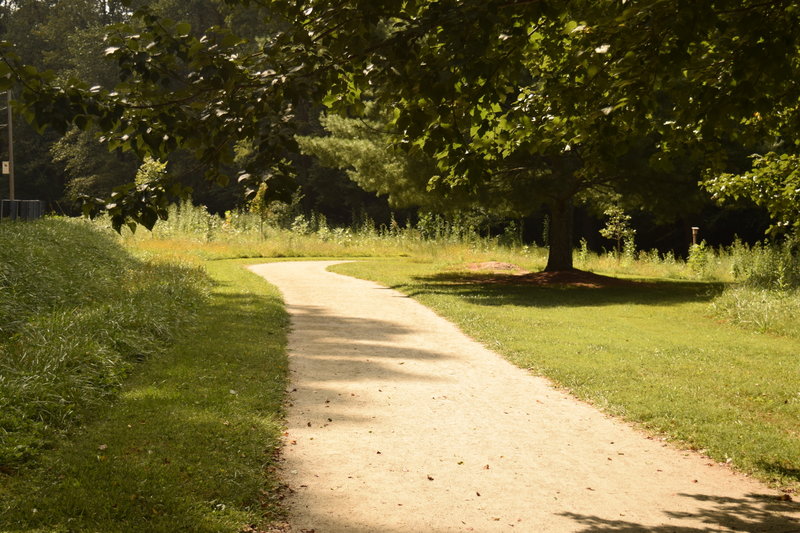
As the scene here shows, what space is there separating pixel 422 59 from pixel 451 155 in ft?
3.75

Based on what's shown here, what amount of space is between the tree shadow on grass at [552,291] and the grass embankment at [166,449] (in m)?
7.30

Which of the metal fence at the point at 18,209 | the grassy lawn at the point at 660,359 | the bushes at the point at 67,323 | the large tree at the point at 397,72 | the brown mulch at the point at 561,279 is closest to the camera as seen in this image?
the large tree at the point at 397,72

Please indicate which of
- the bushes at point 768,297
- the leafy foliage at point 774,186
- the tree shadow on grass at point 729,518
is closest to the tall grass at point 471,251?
the bushes at point 768,297

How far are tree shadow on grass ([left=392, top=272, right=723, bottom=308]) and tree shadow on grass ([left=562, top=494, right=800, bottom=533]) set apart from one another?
32.9 ft

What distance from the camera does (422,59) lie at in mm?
4582

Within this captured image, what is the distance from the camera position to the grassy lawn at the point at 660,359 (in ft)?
21.5

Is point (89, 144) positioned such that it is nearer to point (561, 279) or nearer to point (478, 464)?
point (561, 279)

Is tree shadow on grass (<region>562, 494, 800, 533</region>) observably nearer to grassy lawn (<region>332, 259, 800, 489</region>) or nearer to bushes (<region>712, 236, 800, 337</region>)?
grassy lawn (<region>332, 259, 800, 489</region>)

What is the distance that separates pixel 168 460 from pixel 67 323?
4.52 metres

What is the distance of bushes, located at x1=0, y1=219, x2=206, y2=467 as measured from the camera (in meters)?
6.08

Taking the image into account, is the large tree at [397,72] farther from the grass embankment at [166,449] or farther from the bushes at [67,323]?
the bushes at [67,323]

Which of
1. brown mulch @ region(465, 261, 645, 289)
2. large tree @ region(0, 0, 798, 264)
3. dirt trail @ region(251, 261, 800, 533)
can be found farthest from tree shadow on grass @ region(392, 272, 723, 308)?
large tree @ region(0, 0, 798, 264)

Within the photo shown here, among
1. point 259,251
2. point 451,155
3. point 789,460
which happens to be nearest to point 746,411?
point 789,460

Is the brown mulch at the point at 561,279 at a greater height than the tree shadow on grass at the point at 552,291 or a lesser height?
greater
